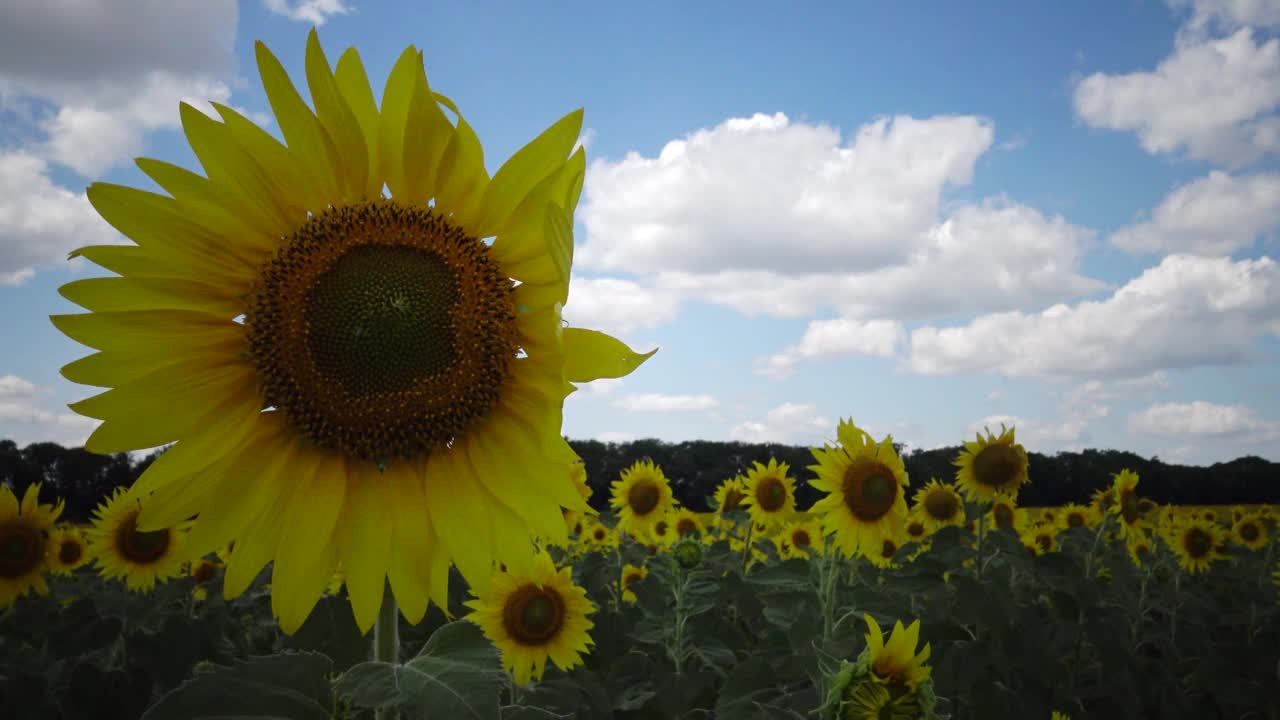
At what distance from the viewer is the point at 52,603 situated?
600cm

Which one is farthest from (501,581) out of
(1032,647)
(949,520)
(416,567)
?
(949,520)

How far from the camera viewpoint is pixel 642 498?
29.6 ft

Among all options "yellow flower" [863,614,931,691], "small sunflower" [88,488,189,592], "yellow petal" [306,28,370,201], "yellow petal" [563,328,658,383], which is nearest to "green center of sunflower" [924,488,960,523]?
"yellow flower" [863,614,931,691]

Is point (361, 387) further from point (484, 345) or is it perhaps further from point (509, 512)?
point (509, 512)

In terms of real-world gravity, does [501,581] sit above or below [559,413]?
below

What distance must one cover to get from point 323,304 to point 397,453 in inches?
13.9

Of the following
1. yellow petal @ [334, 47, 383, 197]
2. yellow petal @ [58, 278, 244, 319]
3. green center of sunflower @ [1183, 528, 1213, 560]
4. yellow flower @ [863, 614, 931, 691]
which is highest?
yellow petal @ [334, 47, 383, 197]

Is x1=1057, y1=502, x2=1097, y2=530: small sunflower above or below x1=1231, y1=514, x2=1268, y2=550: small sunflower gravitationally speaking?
above

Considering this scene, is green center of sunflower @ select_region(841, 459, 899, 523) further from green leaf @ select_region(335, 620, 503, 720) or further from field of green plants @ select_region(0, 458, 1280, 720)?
green leaf @ select_region(335, 620, 503, 720)

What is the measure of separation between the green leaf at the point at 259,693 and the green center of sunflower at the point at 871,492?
397 cm

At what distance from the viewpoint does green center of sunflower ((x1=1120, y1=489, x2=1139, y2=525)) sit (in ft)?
29.9

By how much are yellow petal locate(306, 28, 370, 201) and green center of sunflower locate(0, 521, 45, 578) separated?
548 centimetres

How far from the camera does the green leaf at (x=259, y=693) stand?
4.73 feet

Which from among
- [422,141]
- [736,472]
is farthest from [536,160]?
[736,472]
